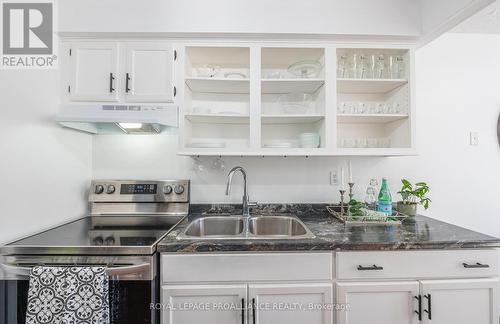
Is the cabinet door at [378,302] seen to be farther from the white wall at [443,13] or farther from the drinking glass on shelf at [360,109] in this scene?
the white wall at [443,13]

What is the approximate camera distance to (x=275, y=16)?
158cm

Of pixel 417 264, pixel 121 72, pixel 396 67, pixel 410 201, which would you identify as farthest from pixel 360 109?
pixel 121 72

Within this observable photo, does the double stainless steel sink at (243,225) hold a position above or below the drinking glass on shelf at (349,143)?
below

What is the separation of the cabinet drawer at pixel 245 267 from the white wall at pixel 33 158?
83 centimetres

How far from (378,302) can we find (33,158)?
6.52 feet

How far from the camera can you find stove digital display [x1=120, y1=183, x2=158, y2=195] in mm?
1841

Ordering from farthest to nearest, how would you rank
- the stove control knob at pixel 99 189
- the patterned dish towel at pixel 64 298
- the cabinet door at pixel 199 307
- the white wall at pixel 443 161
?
the white wall at pixel 443 161
the stove control knob at pixel 99 189
the cabinet door at pixel 199 307
the patterned dish towel at pixel 64 298

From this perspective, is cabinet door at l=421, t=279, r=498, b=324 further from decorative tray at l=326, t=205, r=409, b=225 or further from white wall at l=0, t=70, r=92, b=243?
white wall at l=0, t=70, r=92, b=243

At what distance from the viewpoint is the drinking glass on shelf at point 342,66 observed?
1.71 m

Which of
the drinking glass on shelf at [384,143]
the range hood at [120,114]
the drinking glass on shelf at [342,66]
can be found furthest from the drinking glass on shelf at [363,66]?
the range hood at [120,114]

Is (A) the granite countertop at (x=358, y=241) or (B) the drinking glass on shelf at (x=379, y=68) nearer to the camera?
(A) the granite countertop at (x=358, y=241)

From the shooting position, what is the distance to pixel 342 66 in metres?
1.73

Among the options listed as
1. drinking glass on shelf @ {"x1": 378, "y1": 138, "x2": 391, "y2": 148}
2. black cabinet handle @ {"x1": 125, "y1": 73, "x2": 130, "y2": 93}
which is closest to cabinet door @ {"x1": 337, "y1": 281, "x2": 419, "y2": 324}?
drinking glass on shelf @ {"x1": 378, "y1": 138, "x2": 391, "y2": 148}

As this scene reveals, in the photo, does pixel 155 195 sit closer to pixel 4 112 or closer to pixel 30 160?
pixel 30 160
